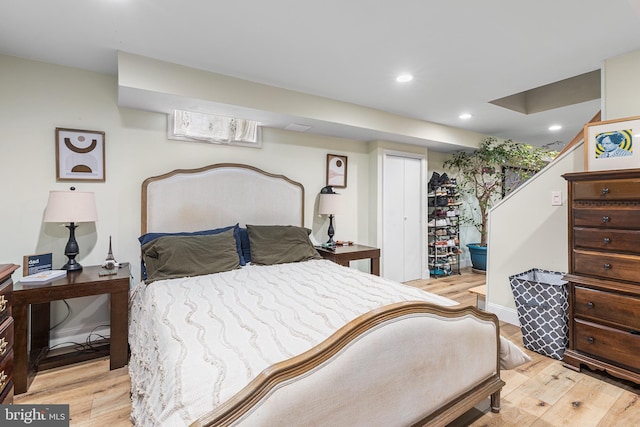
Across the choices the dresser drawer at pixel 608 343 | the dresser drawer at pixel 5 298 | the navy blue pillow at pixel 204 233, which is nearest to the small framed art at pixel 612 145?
the dresser drawer at pixel 608 343

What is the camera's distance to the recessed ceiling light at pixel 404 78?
2729mm

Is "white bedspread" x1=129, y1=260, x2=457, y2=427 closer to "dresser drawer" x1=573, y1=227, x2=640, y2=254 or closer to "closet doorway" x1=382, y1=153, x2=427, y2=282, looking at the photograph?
"dresser drawer" x1=573, y1=227, x2=640, y2=254

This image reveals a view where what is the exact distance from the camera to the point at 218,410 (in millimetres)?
838

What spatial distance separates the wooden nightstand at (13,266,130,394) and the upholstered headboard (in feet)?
1.97

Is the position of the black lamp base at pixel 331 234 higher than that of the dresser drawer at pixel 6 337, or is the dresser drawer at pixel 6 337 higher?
the black lamp base at pixel 331 234

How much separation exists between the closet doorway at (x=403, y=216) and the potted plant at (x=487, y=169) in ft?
3.10

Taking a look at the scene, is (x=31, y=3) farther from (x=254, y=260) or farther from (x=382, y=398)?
(x=382, y=398)

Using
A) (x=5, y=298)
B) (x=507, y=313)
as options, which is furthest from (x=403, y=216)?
(x=5, y=298)

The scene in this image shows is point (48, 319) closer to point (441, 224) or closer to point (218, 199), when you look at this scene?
point (218, 199)

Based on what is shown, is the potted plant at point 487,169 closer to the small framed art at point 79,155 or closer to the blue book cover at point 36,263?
the small framed art at point 79,155

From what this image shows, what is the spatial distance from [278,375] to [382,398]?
1.71 feet

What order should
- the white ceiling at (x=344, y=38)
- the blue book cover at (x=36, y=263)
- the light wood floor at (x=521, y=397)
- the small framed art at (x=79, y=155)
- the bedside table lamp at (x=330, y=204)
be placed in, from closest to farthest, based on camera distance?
the light wood floor at (x=521, y=397)
the white ceiling at (x=344, y=38)
the blue book cover at (x=36, y=263)
the small framed art at (x=79, y=155)
the bedside table lamp at (x=330, y=204)

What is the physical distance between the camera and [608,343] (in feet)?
6.63
